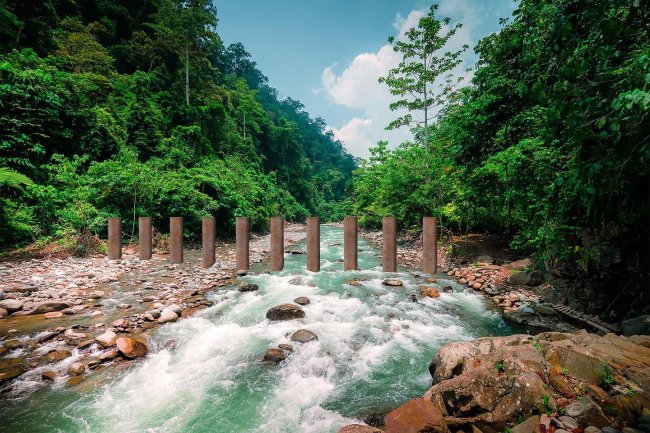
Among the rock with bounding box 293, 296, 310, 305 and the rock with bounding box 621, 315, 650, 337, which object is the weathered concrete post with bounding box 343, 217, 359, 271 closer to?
the rock with bounding box 621, 315, 650, 337

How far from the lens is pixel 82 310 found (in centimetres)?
632

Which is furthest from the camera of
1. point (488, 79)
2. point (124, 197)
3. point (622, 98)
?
point (124, 197)

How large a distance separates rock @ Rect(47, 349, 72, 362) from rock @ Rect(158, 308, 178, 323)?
1700 millimetres

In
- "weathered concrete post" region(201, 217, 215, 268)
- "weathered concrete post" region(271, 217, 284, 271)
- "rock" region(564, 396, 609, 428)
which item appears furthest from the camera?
"rock" region(564, 396, 609, 428)

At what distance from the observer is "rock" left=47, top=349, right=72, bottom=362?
15.1 feet

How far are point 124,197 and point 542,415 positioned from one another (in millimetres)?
10978

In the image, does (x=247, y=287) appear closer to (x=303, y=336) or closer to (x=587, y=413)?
(x=303, y=336)

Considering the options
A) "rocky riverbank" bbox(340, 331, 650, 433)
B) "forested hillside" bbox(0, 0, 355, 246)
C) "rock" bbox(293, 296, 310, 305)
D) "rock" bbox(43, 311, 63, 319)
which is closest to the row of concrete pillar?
"rocky riverbank" bbox(340, 331, 650, 433)

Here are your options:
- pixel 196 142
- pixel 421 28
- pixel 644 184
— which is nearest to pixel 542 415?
pixel 644 184

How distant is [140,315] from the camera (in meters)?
6.26

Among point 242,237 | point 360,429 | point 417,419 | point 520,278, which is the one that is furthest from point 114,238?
point 520,278

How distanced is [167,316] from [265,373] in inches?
119

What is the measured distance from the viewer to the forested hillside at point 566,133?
74.4 inches

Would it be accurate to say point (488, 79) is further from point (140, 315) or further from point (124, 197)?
point (124, 197)
